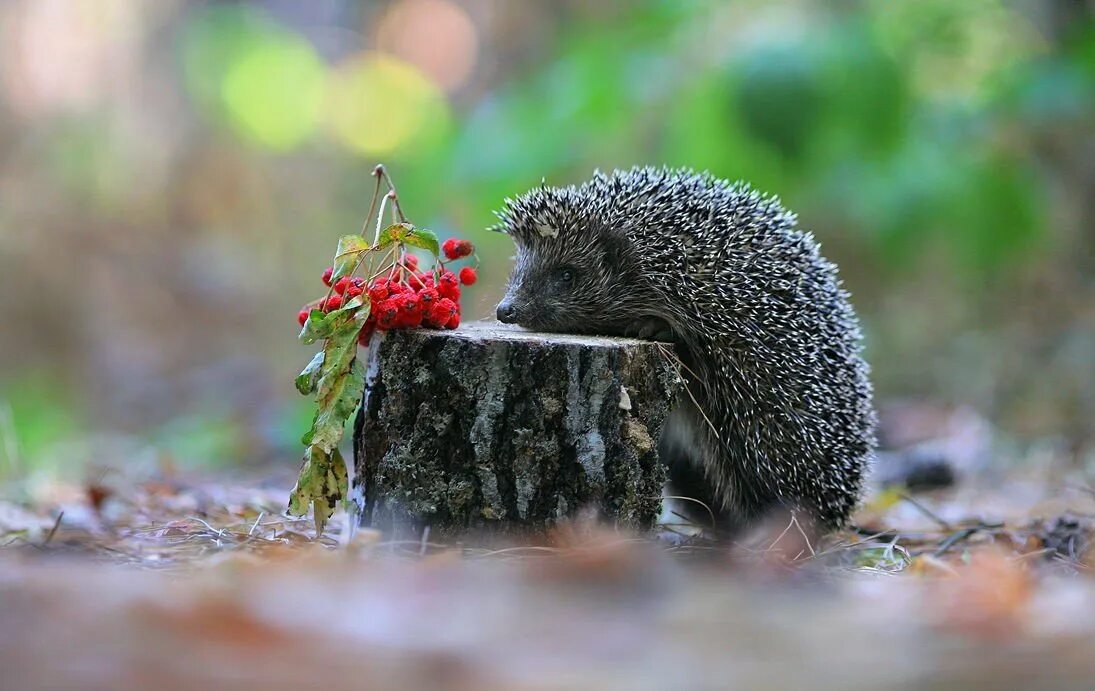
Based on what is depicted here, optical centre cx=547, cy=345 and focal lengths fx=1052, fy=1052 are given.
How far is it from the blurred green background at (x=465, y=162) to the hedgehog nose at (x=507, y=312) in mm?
808

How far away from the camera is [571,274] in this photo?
18.4ft

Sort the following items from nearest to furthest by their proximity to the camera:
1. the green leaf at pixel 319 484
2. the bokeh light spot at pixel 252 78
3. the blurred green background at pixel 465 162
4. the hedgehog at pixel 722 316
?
the green leaf at pixel 319 484, the hedgehog at pixel 722 316, the blurred green background at pixel 465 162, the bokeh light spot at pixel 252 78

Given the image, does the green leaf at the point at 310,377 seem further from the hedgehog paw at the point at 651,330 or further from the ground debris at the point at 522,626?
the hedgehog paw at the point at 651,330

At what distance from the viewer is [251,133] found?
773 inches

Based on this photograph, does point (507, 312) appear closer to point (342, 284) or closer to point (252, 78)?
point (342, 284)

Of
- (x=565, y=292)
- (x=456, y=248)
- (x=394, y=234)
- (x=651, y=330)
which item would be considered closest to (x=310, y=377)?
(x=394, y=234)

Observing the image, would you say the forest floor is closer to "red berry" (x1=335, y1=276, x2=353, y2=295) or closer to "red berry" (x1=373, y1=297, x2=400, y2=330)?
"red berry" (x1=373, y1=297, x2=400, y2=330)

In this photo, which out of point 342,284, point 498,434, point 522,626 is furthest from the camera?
point 342,284

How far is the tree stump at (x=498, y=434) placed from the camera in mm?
4477

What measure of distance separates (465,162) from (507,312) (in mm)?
5786

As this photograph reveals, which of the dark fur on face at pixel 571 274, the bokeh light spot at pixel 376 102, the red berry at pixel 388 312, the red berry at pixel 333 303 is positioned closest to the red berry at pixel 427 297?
the red berry at pixel 388 312

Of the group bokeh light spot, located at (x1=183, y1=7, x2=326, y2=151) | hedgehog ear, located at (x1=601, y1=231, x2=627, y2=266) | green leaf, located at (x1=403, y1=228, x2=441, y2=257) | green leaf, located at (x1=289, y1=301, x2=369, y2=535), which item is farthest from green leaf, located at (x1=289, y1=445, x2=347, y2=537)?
bokeh light spot, located at (x1=183, y1=7, x2=326, y2=151)

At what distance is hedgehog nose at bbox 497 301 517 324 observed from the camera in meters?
5.41

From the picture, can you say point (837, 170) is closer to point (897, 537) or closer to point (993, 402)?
point (993, 402)
